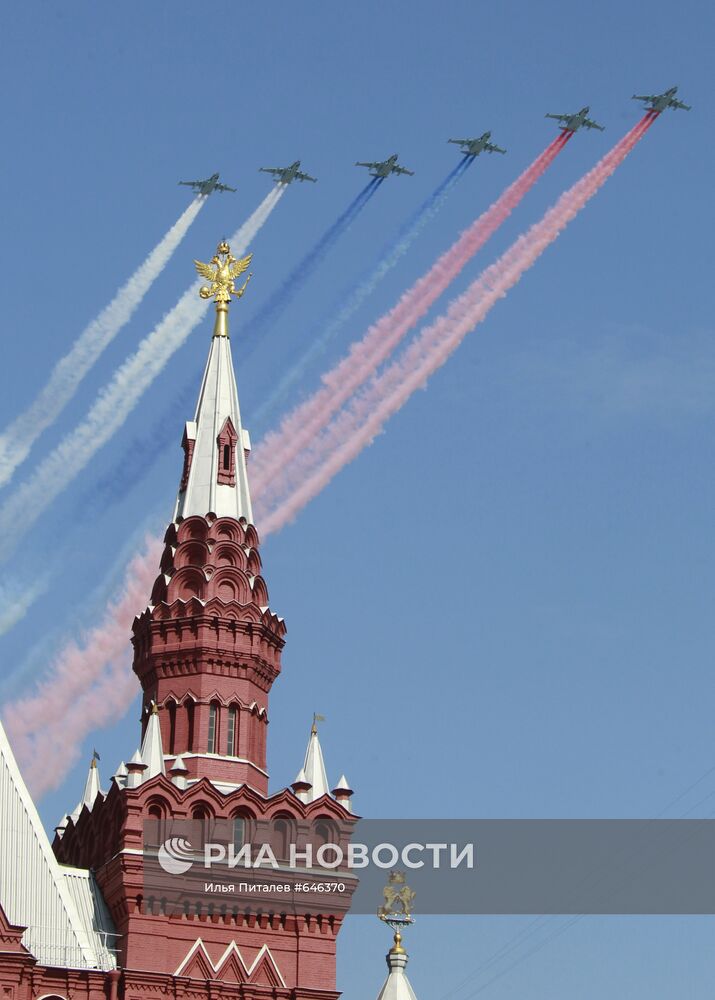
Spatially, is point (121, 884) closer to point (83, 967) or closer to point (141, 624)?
point (83, 967)

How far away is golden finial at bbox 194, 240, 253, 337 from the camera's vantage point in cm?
9727

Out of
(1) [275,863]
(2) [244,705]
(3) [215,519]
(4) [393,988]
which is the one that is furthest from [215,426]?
(4) [393,988]

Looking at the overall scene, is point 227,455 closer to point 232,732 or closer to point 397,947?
point 232,732

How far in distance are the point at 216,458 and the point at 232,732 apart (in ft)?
39.1

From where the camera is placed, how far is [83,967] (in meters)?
81.1

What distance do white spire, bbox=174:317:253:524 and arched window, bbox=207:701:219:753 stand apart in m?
8.31

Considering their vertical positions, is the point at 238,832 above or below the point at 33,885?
above

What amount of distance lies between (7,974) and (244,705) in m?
15.5

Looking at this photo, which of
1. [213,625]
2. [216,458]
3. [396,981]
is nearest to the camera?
[396,981]

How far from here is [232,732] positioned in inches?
3489

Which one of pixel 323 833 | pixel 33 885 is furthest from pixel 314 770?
pixel 33 885

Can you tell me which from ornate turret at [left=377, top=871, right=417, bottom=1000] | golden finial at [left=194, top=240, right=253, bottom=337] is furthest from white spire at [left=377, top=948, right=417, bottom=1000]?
golden finial at [left=194, top=240, right=253, bottom=337]

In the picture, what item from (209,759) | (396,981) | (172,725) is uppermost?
(172,725)

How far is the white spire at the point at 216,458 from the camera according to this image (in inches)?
3659
